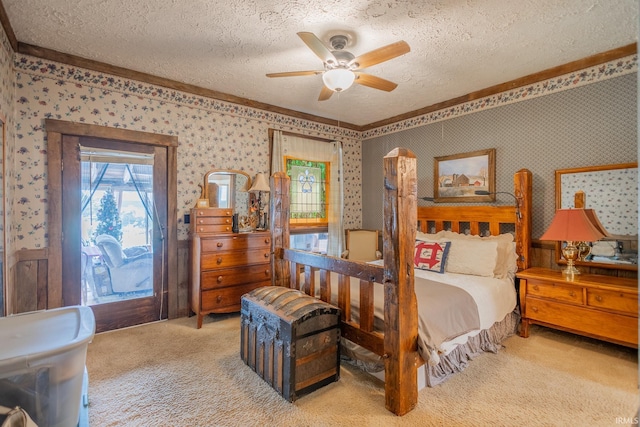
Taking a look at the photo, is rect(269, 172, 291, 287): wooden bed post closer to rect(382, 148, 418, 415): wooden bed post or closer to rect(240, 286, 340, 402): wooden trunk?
rect(240, 286, 340, 402): wooden trunk

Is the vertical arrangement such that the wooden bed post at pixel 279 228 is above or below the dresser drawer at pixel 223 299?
above

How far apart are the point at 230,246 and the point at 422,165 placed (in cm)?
287

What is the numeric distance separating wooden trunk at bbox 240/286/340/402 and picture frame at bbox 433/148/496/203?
2603 mm

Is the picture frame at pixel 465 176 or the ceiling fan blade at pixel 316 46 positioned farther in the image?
the picture frame at pixel 465 176

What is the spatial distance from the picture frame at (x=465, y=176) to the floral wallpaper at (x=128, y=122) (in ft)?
6.66

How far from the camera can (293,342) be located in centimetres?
201

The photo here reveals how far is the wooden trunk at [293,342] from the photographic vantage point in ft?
6.70

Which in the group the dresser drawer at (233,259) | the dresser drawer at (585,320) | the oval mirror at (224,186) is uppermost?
the oval mirror at (224,186)

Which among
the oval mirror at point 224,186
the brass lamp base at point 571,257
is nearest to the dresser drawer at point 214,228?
the oval mirror at point 224,186

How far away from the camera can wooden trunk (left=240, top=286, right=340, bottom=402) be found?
80.4 inches

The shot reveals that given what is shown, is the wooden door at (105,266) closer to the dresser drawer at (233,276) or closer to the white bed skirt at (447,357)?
the dresser drawer at (233,276)

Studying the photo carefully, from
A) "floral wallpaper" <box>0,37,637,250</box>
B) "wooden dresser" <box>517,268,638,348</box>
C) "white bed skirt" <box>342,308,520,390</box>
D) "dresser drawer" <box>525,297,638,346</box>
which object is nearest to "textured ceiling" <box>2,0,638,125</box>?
"floral wallpaper" <box>0,37,637,250</box>

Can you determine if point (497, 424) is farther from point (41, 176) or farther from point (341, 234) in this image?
point (41, 176)

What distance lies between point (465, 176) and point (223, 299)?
130 inches
